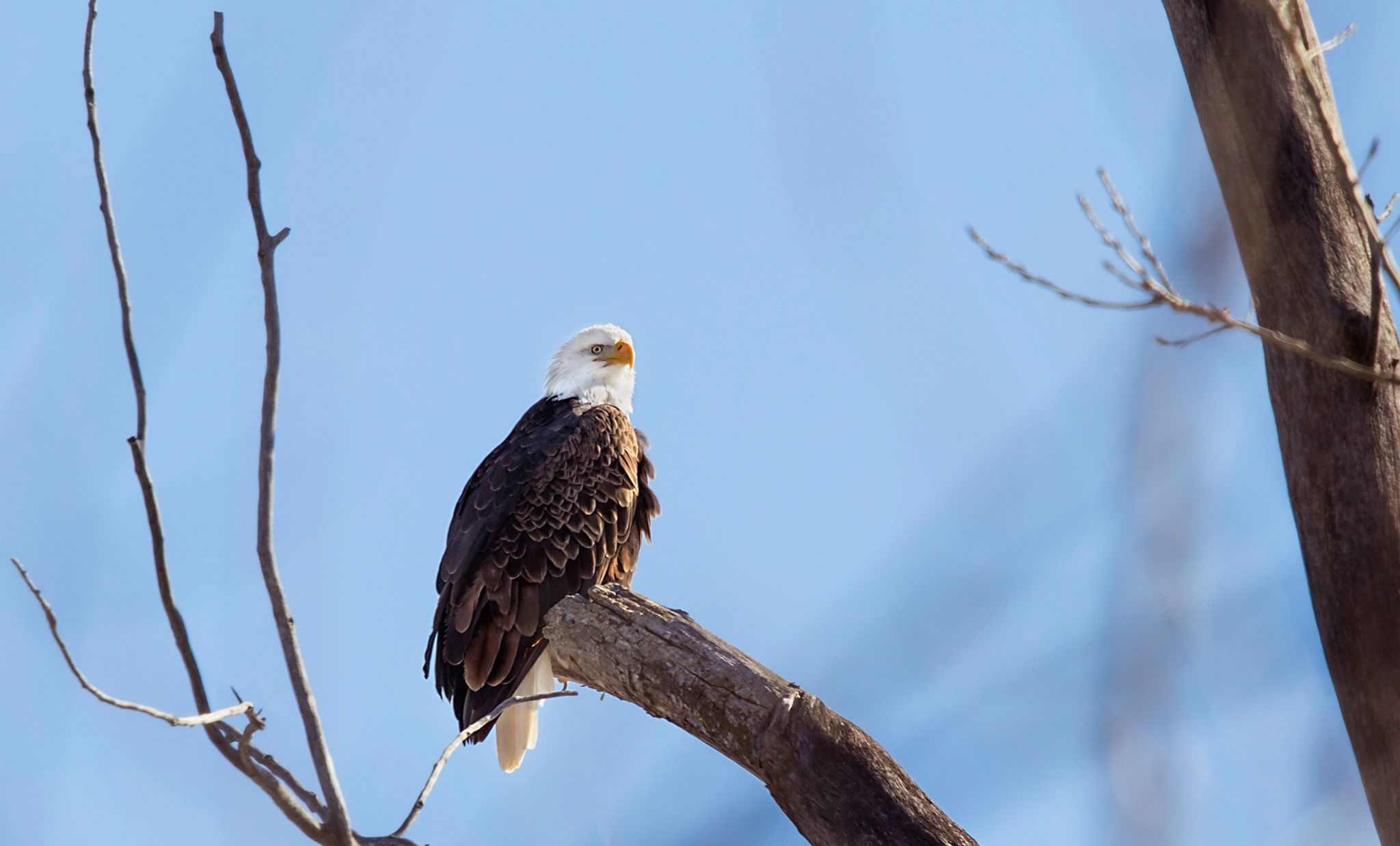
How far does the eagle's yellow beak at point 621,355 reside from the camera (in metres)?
7.19

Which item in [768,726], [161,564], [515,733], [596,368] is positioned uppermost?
[596,368]

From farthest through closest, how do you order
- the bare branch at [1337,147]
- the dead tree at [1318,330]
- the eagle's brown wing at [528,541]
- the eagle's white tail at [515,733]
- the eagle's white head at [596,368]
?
the eagle's white head at [596,368], the eagle's white tail at [515,733], the eagle's brown wing at [528,541], the dead tree at [1318,330], the bare branch at [1337,147]

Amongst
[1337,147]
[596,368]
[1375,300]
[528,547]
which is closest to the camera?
[1337,147]

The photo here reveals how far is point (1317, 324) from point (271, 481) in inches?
108

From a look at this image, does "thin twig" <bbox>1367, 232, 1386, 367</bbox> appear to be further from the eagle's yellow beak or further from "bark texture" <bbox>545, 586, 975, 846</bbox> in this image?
the eagle's yellow beak

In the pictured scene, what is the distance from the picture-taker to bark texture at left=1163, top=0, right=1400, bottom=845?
131 inches

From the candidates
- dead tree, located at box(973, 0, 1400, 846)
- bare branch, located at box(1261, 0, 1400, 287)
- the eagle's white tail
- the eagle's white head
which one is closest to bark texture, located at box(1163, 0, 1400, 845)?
dead tree, located at box(973, 0, 1400, 846)

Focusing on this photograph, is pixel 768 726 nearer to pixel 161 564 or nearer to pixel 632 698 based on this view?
pixel 632 698

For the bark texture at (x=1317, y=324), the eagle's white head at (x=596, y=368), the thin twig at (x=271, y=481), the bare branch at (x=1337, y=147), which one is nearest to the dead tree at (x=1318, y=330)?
the bark texture at (x=1317, y=324)

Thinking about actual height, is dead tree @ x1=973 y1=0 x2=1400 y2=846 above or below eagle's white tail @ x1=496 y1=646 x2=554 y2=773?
below

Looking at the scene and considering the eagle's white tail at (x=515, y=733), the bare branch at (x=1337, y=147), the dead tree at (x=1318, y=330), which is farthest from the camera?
the eagle's white tail at (x=515, y=733)

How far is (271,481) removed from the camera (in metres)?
1.72

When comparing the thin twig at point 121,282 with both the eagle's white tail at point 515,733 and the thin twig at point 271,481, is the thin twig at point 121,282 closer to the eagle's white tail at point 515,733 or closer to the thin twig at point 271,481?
the thin twig at point 271,481

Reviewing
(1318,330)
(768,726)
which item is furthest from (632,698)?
(1318,330)
